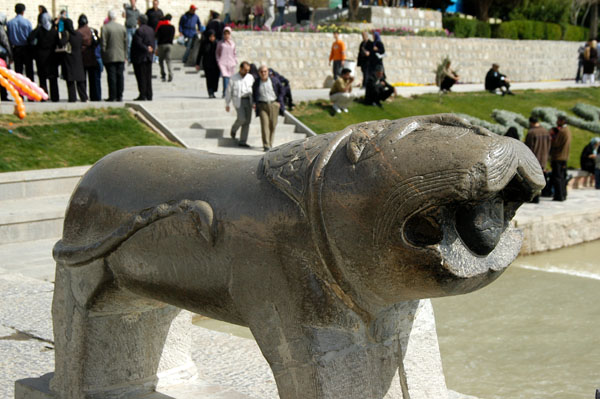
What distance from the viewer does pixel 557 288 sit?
30.3ft

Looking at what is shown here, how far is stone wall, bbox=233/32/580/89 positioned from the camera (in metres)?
22.3

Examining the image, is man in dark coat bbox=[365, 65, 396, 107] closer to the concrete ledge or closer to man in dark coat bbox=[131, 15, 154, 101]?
man in dark coat bbox=[131, 15, 154, 101]

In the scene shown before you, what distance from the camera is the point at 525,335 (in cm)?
730

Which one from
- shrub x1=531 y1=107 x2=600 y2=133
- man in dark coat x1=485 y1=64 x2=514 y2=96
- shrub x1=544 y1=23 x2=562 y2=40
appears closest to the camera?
shrub x1=531 y1=107 x2=600 y2=133

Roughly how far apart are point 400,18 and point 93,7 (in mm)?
14230

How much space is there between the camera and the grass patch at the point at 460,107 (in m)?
16.9

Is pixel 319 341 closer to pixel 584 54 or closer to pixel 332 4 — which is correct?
pixel 584 54

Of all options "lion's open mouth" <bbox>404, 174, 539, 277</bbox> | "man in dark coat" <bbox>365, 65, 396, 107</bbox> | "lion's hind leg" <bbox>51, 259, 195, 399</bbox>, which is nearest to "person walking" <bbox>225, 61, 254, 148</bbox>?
"man in dark coat" <bbox>365, 65, 396, 107</bbox>

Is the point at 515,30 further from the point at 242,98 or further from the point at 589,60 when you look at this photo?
the point at 242,98

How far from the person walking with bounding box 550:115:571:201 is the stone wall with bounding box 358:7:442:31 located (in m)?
16.1

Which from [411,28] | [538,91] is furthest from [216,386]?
[411,28]

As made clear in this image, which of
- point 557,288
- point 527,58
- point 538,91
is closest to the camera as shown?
point 557,288

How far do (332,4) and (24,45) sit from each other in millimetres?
21056

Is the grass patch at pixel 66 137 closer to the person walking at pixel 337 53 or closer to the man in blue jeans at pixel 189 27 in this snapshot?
the man in blue jeans at pixel 189 27
